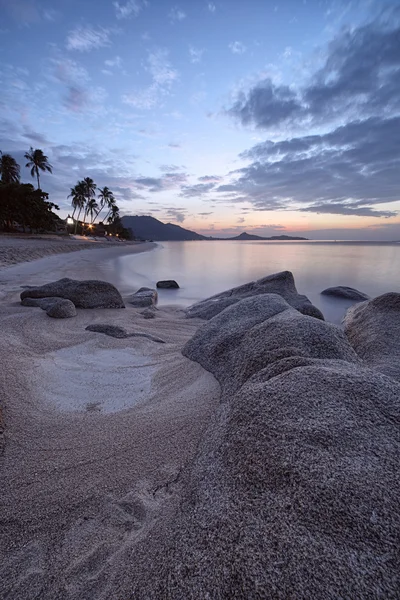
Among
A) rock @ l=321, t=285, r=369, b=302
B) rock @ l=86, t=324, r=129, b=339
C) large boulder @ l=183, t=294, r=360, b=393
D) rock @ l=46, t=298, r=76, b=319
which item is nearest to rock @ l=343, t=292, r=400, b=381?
large boulder @ l=183, t=294, r=360, b=393

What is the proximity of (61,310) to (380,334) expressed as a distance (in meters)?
5.21

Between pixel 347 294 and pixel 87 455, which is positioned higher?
pixel 87 455

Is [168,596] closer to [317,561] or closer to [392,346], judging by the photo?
[317,561]

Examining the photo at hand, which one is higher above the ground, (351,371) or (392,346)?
(351,371)

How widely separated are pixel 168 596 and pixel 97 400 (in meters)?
1.74

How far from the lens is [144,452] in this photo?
1.88m

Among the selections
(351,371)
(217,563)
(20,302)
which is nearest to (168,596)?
(217,563)

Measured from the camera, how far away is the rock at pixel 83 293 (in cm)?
570

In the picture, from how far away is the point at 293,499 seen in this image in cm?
117

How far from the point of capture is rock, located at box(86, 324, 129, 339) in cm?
413

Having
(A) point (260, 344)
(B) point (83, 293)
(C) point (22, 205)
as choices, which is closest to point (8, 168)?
(C) point (22, 205)

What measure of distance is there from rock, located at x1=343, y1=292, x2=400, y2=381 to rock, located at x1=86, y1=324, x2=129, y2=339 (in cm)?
333

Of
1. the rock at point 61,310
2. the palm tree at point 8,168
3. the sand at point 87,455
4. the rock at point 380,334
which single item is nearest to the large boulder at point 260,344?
the sand at point 87,455

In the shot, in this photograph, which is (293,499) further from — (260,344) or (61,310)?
(61,310)
